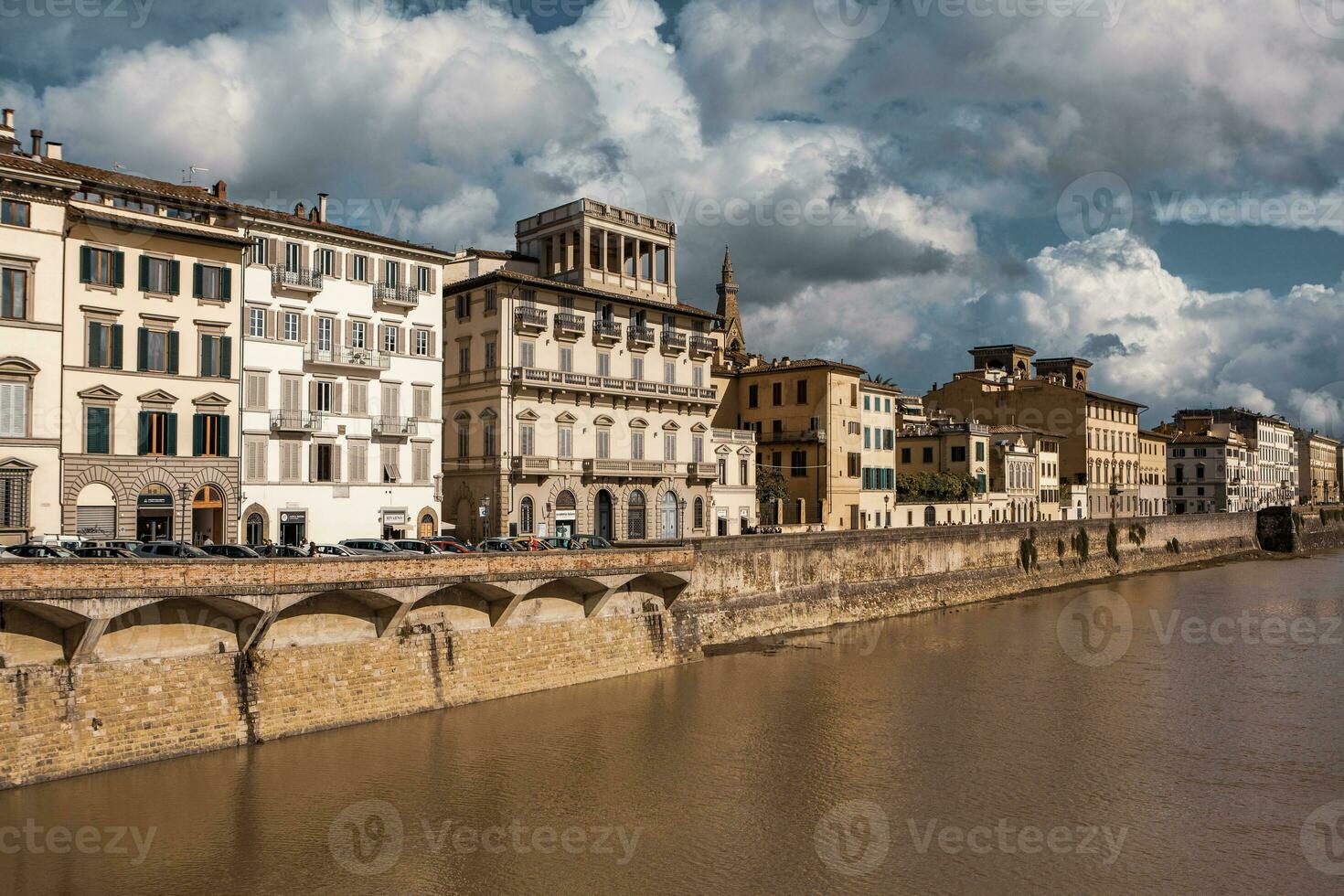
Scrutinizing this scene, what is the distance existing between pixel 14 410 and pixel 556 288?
23787 mm

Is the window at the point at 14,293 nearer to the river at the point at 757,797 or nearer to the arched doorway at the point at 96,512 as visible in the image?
the arched doorway at the point at 96,512

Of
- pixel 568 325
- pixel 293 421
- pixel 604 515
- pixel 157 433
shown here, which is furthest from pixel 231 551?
pixel 604 515

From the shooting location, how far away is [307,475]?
133 feet

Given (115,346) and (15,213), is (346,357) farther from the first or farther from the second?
(15,213)

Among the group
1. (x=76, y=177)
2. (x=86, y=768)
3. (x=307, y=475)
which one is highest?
(x=76, y=177)

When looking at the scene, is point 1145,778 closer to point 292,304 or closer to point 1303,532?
point 292,304

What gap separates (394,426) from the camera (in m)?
42.8

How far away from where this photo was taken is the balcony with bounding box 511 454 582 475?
46938mm

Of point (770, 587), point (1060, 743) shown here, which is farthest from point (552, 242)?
point (1060, 743)

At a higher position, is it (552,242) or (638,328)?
(552,242)

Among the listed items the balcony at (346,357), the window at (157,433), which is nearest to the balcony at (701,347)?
the balcony at (346,357)

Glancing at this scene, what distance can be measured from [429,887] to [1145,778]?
17.3 m

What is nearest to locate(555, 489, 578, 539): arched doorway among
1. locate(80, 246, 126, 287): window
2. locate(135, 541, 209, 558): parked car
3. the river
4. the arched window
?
the arched window

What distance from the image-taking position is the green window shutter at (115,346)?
3419cm
